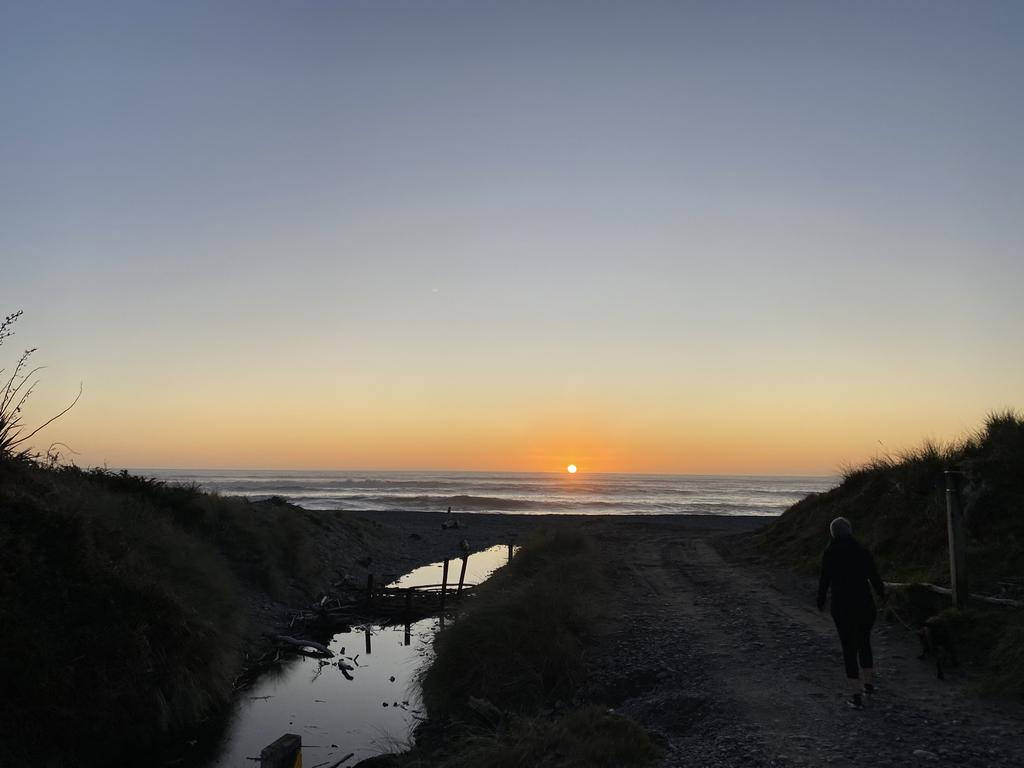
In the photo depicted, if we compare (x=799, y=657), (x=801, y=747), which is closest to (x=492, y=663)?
(x=799, y=657)

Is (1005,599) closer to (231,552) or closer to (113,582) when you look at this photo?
(113,582)

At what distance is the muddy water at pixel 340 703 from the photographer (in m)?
12.3

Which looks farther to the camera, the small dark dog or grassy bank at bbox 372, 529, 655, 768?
the small dark dog

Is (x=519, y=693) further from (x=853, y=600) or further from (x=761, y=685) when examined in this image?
(x=853, y=600)

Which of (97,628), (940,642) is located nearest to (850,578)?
(940,642)

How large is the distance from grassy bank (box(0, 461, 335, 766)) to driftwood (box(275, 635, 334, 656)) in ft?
4.69

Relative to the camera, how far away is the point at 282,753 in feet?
22.8

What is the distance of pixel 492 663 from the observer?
12.8 m

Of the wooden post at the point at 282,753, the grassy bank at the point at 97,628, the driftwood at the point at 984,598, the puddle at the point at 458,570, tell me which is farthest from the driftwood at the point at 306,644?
the driftwood at the point at 984,598

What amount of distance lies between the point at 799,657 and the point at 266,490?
103836 mm

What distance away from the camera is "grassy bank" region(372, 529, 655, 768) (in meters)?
8.59

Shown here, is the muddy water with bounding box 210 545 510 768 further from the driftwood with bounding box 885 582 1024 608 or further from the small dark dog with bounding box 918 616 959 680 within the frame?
the driftwood with bounding box 885 582 1024 608

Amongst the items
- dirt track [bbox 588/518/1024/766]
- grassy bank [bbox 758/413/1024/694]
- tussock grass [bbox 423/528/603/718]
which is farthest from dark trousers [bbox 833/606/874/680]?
tussock grass [bbox 423/528/603/718]

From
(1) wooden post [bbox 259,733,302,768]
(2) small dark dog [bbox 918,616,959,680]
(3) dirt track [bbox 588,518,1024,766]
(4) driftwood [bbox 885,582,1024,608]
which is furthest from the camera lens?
(4) driftwood [bbox 885,582,1024,608]
